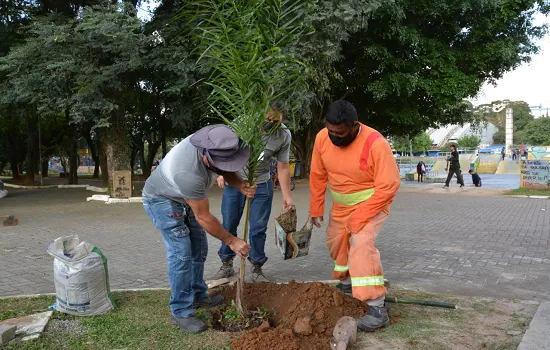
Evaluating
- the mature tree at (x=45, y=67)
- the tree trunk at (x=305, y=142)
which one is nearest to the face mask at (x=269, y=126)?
the mature tree at (x=45, y=67)

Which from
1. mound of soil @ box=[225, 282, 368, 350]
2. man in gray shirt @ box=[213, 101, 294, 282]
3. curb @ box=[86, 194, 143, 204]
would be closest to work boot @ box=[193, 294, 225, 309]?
mound of soil @ box=[225, 282, 368, 350]

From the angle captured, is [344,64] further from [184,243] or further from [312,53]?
[184,243]

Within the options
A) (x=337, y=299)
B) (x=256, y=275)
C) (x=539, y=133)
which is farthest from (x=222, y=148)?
(x=539, y=133)

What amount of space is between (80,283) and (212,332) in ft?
3.79

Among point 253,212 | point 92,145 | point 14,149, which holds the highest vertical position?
point 92,145

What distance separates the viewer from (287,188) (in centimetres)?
468

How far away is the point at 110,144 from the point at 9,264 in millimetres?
8887

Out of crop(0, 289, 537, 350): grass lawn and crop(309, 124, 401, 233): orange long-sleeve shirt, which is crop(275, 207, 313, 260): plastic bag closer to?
crop(309, 124, 401, 233): orange long-sleeve shirt

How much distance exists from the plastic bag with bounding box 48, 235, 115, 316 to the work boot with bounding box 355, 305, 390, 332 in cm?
206

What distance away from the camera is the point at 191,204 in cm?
317

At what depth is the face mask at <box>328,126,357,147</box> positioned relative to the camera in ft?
12.0

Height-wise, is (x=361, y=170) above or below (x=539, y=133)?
below

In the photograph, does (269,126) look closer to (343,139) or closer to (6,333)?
(343,139)

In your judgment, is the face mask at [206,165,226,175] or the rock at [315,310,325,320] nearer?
the face mask at [206,165,226,175]
